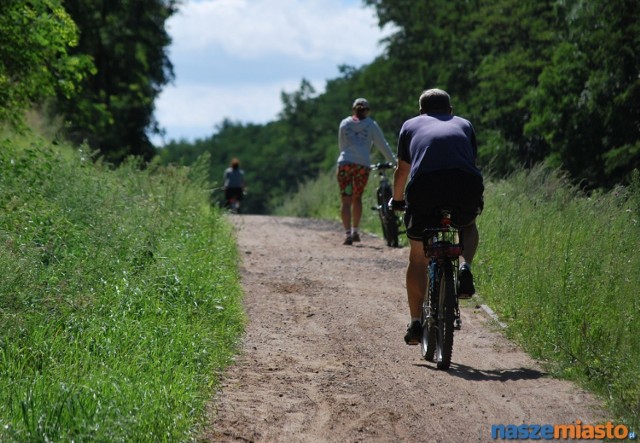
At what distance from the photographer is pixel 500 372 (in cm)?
726

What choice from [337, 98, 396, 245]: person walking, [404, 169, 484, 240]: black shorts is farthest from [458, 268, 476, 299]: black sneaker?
[337, 98, 396, 245]: person walking

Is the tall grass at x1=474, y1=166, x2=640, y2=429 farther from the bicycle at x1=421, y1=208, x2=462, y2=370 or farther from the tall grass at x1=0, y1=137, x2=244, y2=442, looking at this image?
the tall grass at x1=0, y1=137, x2=244, y2=442

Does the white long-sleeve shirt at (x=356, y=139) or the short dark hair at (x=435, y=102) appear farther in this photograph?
the white long-sleeve shirt at (x=356, y=139)

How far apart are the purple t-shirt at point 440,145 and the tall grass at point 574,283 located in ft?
5.00

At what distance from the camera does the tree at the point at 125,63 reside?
36438 mm

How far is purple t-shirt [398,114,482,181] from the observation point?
7.02 m

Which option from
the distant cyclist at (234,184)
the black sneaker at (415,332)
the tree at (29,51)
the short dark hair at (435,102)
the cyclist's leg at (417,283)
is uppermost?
the tree at (29,51)

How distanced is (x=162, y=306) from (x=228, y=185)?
18.8 m

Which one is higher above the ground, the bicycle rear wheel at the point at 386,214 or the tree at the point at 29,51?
the tree at the point at 29,51

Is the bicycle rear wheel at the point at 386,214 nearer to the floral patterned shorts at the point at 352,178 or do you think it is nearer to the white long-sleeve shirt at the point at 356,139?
the floral patterned shorts at the point at 352,178

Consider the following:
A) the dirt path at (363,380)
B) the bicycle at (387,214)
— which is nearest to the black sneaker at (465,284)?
the dirt path at (363,380)

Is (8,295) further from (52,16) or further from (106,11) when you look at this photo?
(106,11)

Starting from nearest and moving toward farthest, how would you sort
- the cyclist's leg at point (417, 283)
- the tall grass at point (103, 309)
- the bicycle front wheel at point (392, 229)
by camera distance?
1. the tall grass at point (103, 309)
2. the cyclist's leg at point (417, 283)
3. the bicycle front wheel at point (392, 229)

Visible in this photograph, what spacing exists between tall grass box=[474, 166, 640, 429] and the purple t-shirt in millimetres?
1524
